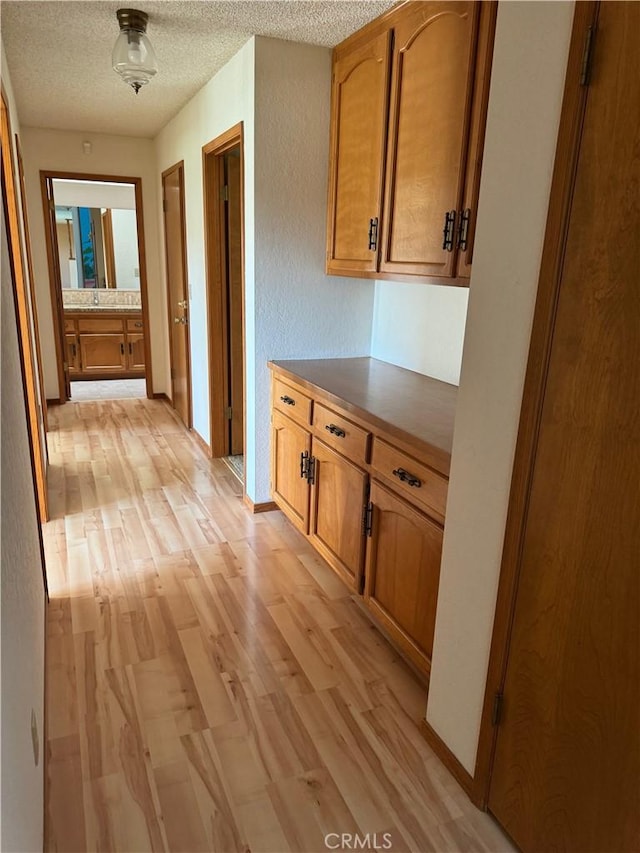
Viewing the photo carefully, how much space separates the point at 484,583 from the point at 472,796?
620mm

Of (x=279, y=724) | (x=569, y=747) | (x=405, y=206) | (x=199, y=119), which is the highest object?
(x=199, y=119)

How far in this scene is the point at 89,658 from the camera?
83.0 inches

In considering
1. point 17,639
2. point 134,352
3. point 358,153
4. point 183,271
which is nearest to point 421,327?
point 358,153

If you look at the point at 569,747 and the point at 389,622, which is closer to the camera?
the point at 569,747

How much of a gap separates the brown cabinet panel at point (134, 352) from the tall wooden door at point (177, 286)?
1.61m

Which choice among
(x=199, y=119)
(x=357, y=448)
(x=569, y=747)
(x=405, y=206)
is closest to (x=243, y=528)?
(x=357, y=448)

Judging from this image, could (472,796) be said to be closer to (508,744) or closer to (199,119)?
(508,744)

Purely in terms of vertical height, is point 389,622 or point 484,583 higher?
point 484,583

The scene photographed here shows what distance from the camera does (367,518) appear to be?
223cm

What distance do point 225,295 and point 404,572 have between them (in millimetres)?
2474

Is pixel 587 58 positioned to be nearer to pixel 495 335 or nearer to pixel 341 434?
pixel 495 335

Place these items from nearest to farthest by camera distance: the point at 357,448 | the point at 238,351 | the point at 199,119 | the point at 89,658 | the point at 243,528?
the point at 89,658 → the point at 357,448 → the point at 243,528 → the point at 199,119 → the point at 238,351

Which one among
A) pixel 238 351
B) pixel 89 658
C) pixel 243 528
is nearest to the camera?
pixel 89 658

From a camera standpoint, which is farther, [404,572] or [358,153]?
[358,153]
